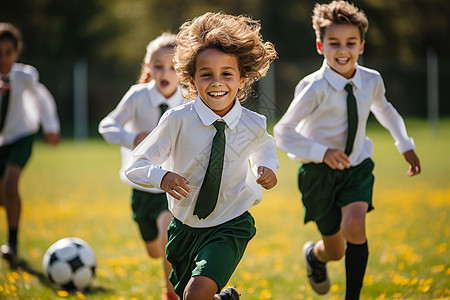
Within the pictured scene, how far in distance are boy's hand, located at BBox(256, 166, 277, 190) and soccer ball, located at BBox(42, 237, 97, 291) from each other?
2.48 meters

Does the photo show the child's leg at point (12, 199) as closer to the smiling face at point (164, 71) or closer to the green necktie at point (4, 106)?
the green necktie at point (4, 106)

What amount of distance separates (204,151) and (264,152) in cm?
40

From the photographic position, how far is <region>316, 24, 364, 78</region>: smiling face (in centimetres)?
453

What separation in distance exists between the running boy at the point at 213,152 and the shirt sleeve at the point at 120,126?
1230 mm

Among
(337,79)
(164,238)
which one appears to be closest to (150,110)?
(164,238)

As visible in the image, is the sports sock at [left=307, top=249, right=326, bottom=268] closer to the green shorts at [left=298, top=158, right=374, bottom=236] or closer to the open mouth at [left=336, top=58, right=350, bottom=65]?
the green shorts at [left=298, top=158, right=374, bottom=236]

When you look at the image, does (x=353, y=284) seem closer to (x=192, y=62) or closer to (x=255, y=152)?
(x=255, y=152)

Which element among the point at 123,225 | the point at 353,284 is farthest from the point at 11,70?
the point at 353,284

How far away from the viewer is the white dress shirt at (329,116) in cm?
450

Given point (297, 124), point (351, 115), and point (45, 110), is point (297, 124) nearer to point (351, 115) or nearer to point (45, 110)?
point (351, 115)

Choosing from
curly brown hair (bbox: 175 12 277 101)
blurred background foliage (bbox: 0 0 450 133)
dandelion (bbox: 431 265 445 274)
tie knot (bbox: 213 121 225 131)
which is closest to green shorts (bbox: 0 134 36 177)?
curly brown hair (bbox: 175 12 277 101)

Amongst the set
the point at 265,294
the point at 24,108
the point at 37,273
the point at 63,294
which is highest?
the point at 24,108

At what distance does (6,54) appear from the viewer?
6.62m

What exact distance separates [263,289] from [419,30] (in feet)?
105
